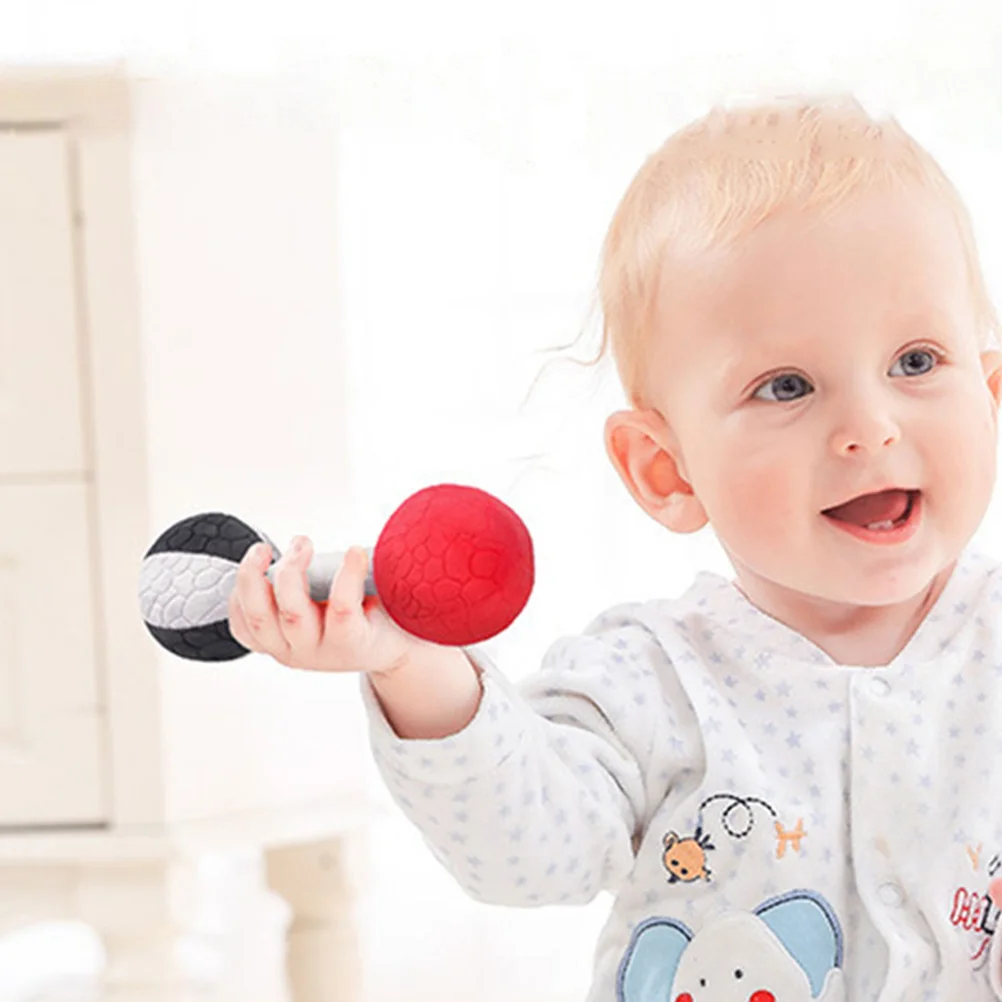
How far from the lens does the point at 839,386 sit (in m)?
0.62

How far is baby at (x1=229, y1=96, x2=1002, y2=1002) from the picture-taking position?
0.61 meters

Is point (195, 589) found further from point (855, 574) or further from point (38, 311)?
point (38, 311)

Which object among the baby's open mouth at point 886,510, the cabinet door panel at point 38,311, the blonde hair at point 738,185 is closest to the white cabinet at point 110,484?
the cabinet door panel at point 38,311

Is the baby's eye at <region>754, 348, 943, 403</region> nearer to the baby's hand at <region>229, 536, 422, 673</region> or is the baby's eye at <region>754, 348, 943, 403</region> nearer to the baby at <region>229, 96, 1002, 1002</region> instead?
the baby at <region>229, 96, 1002, 1002</region>

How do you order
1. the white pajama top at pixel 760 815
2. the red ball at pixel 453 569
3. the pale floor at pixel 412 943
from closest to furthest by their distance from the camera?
the red ball at pixel 453 569 < the white pajama top at pixel 760 815 < the pale floor at pixel 412 943

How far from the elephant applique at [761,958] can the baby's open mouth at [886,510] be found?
0.13 metres

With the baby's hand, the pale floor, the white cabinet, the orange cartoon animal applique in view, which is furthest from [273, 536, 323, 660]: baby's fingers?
the pale floor

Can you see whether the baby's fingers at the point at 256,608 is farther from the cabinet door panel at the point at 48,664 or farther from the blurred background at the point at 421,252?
the cabinet door panel at the point at 48,664

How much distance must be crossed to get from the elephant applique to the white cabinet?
511mm

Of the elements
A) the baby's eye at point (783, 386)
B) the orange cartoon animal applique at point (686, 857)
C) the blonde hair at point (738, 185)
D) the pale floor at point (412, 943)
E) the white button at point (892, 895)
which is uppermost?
the blonde hair at point (738, 185)

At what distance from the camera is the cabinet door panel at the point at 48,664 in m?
1.07

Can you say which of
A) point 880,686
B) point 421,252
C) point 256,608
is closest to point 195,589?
point 256,608

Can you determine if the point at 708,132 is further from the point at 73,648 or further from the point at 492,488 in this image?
the point at 73,648

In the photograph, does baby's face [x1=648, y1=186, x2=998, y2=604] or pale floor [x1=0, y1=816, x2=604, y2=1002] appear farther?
pale floor [x1=0, y1=816, x2=604, y2=1002]
